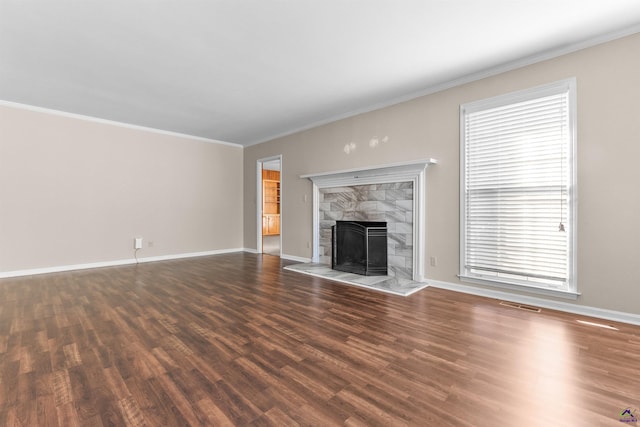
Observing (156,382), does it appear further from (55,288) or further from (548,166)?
(548,166)

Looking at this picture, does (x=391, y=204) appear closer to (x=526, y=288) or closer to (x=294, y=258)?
(x=526, y=288)

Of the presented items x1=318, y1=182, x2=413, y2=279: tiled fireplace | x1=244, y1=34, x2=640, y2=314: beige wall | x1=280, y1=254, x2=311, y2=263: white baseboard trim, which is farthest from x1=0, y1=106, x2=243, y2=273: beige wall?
x1=244, y1=34, x2=640, y2=314: beige wall

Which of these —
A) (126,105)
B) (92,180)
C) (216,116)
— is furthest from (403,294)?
(92,180)

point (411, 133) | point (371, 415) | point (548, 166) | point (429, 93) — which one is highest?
point (429, 93)

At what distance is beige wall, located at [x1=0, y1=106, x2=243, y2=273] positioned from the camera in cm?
460

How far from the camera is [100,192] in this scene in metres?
5.34

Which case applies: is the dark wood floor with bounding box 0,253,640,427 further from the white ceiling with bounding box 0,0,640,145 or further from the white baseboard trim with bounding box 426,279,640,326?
the white ceiling with bounding box 0,0,640,145

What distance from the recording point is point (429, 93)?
160 inches

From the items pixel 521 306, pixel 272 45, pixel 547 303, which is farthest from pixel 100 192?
pixel 547 303

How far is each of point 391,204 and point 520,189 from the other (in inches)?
66.2

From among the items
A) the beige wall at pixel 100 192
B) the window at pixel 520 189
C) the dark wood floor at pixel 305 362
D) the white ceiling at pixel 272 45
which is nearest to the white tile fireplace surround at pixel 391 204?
the window at pixel 520 189

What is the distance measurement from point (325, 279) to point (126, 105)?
14.0ft

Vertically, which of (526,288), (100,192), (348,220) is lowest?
(526,288)

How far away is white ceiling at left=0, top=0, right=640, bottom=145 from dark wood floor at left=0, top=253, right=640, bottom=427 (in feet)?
9.00
